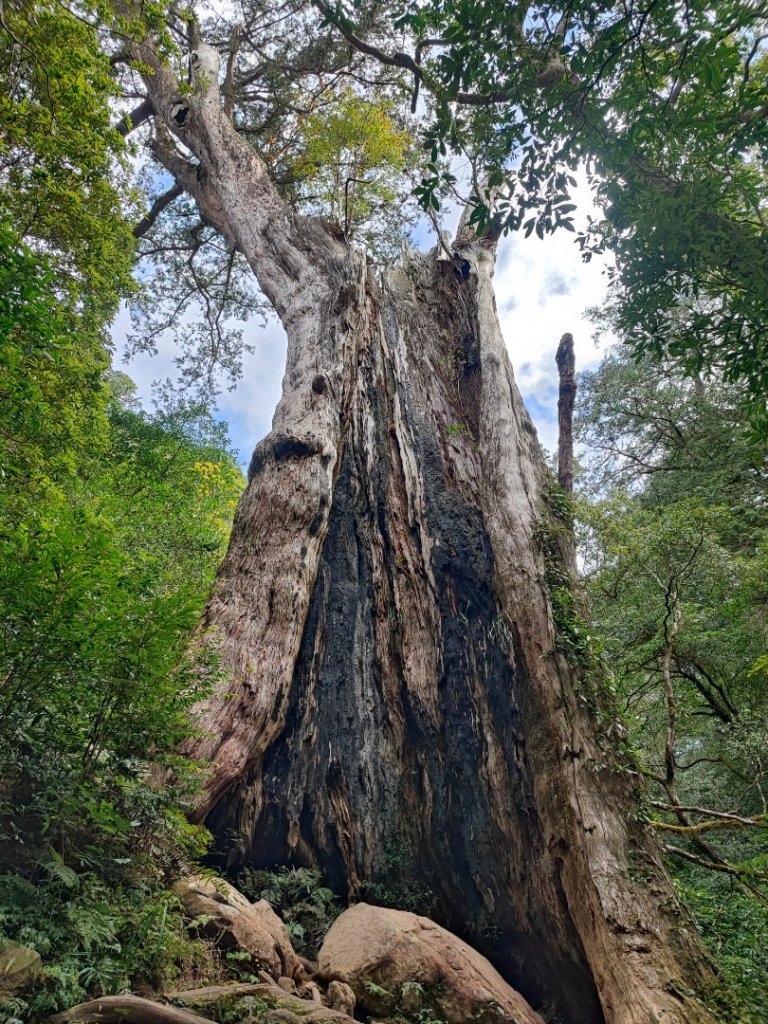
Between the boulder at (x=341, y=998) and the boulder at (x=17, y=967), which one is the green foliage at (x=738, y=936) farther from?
the boulder at (x=17, y=967)

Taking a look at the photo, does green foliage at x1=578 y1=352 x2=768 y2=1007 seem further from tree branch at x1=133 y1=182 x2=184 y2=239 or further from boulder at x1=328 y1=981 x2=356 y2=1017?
tree branch at x1=133 y1=182 x2=184 y2=239

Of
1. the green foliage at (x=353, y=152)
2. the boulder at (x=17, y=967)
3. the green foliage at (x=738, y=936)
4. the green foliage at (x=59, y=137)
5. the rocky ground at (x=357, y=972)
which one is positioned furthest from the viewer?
the green foliage at (x=353, y=152)

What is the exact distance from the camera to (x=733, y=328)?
3922 millimetres

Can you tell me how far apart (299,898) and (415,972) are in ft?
3.97

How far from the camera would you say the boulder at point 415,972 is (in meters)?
3.21

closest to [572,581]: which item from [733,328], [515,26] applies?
[733,328]

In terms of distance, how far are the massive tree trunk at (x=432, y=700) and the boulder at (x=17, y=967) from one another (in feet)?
5.82

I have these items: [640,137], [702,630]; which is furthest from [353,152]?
[702,630]

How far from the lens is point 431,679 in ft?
17.0

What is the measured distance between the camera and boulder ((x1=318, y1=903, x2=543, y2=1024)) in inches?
126

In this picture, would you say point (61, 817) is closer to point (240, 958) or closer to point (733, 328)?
point (240, 958)

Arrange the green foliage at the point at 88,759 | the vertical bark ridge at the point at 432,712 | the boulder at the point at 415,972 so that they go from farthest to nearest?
the vertical bark ridge at the point at 432,712
the boulder at the point at 415,972
the green foliage at the point at 88,759

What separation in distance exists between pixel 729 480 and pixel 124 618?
10.5 m

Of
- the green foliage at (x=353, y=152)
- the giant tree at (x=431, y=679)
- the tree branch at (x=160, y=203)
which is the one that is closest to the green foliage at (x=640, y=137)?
the giant tree at (x=431, y=679)
